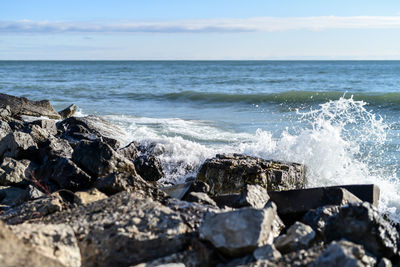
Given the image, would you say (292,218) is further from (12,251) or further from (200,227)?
(12,251)

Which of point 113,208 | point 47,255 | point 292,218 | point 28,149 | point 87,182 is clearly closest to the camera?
point 47,255

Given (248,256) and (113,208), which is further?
(113,208)

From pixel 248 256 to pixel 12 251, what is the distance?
1.32 m

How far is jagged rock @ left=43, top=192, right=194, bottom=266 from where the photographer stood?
10.3 feet

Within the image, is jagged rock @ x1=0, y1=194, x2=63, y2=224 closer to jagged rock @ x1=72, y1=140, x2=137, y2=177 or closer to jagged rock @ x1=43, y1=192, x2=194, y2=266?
jagged rock @ x1=43, y1=192, x2=194, y2=266

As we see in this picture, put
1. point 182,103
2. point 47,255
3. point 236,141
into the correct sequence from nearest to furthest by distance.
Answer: point 47,255
point 236,141
point 182,103

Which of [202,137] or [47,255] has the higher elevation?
[47,255]

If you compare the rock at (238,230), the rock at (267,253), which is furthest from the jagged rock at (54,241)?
the rock at (267,253)

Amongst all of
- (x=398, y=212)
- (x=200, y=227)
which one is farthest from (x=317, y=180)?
(x=200, y=227)

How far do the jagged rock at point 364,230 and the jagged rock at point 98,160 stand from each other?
93.5 inches

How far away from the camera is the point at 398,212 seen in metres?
6.04

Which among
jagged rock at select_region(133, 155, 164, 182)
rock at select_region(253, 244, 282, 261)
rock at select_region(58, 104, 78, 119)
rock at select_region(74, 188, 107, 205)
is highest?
rock at select_region(253, 244, 282, 261)

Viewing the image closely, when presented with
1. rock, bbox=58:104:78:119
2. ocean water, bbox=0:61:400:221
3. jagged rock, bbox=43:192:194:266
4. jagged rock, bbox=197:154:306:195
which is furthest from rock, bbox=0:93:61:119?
jagged rock, bbox=43:192:194:266

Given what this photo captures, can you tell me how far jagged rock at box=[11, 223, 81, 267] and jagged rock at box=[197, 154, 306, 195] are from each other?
3021 millimetres
